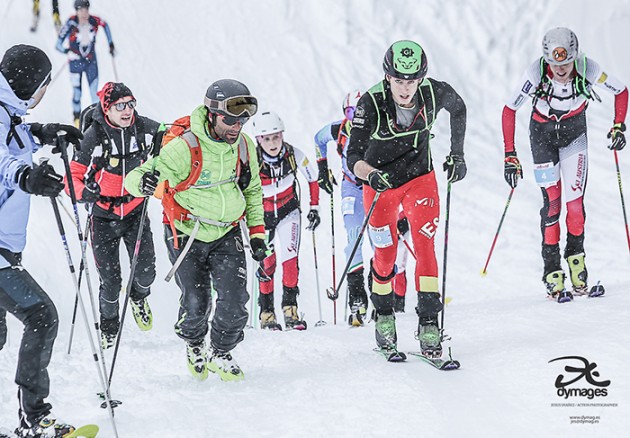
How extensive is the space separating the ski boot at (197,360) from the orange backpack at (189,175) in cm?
80

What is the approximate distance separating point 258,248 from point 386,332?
130 cm

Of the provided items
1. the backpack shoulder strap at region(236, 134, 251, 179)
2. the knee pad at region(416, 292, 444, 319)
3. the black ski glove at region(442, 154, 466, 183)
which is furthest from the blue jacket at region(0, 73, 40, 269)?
A: the black ski glove at region(442, 154, 466, 183)

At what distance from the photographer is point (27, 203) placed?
4961mm

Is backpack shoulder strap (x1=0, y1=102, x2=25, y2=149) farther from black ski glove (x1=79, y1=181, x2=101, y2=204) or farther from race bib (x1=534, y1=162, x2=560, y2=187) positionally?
race bib (x1=534, y1=162, x2=560, y2=187)

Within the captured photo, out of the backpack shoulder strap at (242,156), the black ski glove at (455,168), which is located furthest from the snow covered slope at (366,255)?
the backpack shoulder strap at (242,156)

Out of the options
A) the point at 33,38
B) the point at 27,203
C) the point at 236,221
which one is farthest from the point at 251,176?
the point at 33,38

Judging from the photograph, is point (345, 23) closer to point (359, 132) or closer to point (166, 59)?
point (166, 59)

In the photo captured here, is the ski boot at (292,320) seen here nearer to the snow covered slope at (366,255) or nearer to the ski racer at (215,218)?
the snow covered slope at (366,255)

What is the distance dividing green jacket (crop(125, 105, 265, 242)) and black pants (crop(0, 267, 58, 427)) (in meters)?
1.21

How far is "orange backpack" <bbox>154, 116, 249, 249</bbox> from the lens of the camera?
5922 millimetres

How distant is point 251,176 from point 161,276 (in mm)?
5935

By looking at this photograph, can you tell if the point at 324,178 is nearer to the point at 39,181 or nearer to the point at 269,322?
the point at 269,322

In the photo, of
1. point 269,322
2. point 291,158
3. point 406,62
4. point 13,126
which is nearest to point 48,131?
point 13,126

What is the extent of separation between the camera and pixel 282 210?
31.0ft
